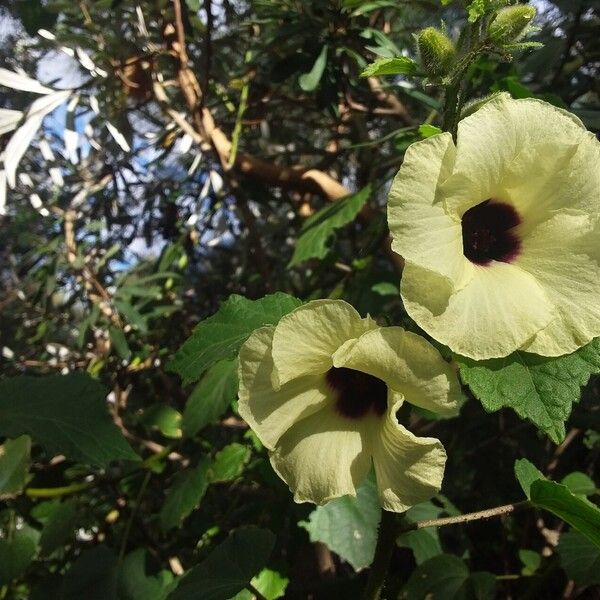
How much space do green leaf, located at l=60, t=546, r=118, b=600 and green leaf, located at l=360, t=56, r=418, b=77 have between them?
108 centimetres

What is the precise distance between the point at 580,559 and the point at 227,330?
2.34ft

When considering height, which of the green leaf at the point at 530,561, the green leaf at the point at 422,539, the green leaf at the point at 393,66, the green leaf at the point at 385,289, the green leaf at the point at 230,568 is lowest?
the green leaf at the point at 530,561

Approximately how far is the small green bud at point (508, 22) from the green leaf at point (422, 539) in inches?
34.9

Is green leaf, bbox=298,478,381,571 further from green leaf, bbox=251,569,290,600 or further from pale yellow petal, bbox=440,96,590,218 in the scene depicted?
pale yellow petal, bbox=440,96,590,218

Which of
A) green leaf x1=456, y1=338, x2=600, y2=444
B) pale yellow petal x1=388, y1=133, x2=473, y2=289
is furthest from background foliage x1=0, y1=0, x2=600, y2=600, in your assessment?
pale yellow petal x1=388, y1=133, x2=473, y2=289

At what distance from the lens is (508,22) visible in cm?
66

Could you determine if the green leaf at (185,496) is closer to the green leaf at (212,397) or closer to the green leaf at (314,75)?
the green leaf at (212,397)

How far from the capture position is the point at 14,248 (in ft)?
8.95

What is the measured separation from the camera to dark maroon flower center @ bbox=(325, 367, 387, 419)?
74 centimetres

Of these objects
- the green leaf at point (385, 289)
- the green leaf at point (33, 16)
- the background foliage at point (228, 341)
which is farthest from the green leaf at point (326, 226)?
the green leaf at point (33, 16)

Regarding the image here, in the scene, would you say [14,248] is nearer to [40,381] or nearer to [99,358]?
[99,358]

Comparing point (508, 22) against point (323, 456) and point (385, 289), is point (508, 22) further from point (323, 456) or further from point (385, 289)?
point (385, 289)

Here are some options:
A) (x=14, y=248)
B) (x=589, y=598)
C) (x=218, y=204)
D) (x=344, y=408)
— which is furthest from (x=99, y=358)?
(x=589, y=598)

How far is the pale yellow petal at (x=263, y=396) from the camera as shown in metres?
0.68
